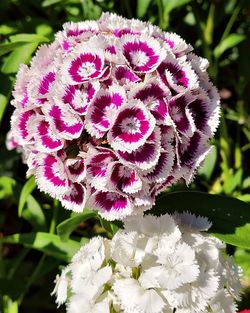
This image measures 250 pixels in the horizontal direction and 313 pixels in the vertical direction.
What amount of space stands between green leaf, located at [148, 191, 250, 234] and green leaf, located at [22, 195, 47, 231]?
1.79 feet

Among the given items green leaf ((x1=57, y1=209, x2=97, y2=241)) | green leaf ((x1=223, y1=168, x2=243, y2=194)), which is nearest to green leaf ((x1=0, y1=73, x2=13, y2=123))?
green leaf ((x1=57, y1=209, x2=97, y2=241))

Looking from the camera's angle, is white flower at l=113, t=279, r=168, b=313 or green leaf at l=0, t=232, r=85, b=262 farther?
green leaf at l=0, t=232, r=85, b=262

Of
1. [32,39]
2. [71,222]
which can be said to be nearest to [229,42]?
[32,39]

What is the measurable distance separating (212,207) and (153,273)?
0.39 meters

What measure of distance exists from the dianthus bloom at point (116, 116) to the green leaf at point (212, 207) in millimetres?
224

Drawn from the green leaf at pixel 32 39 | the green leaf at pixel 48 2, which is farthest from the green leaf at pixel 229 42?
the green leaf at pixel 32 39

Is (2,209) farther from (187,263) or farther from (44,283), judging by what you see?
(187,263)

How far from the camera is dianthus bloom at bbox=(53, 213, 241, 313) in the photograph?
152 centimetres

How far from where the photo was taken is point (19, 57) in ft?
6.98

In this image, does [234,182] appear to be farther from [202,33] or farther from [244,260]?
[202,33]

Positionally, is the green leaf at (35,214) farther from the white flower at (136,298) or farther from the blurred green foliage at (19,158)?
the white flower at (136,298)

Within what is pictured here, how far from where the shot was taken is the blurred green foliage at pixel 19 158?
2.16 meters

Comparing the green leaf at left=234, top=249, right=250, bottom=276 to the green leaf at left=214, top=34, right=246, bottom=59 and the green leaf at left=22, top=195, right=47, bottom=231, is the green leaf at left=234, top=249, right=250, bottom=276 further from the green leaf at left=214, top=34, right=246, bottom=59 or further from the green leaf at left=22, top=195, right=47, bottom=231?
the green leaf at left=214, top=34, right=246, bottom=59

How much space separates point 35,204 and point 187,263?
89cm
